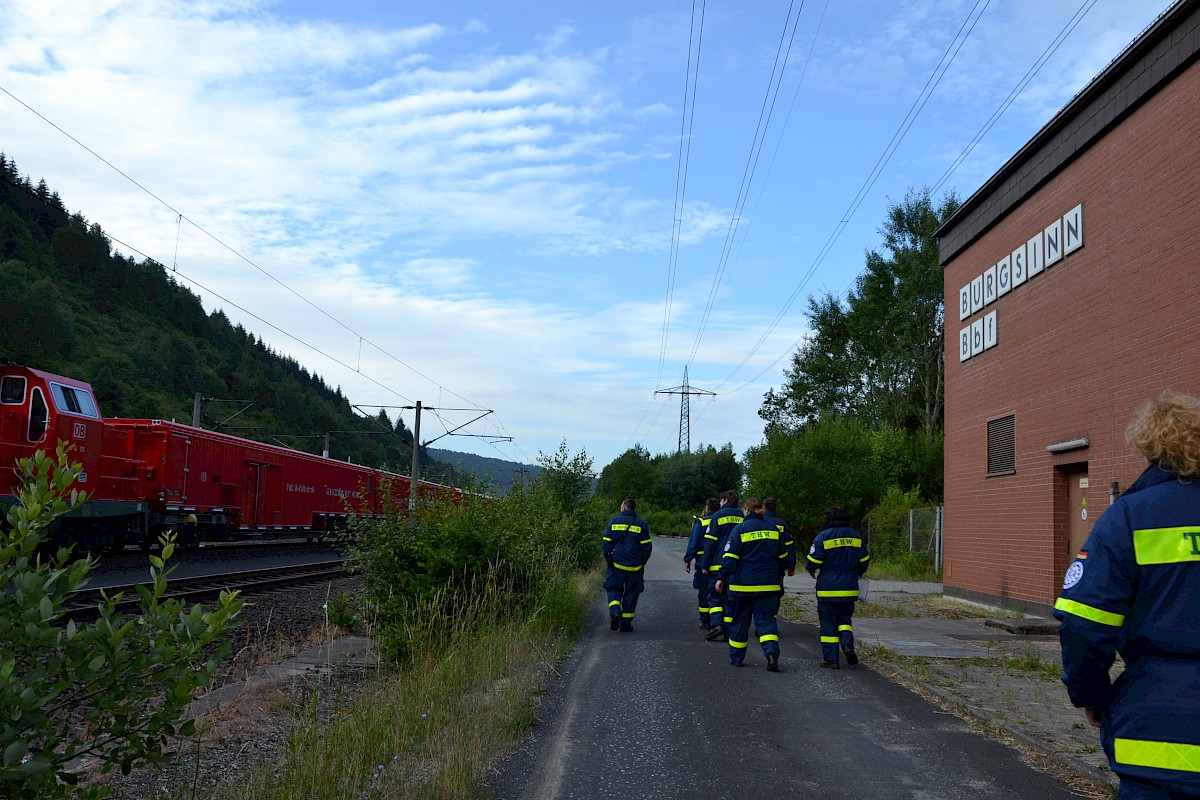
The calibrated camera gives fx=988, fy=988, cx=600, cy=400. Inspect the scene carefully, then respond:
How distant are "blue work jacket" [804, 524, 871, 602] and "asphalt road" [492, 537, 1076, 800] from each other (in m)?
0.88

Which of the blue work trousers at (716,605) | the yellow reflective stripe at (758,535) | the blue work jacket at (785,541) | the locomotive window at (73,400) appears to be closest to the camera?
the yellow reflective stripe at (758,535)

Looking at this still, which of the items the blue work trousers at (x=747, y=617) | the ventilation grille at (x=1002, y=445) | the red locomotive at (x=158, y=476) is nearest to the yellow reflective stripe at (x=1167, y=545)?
the blue work trousers at (x=747, y=617)

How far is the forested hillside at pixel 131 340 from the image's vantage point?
213 feet

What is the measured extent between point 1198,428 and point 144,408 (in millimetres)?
71810

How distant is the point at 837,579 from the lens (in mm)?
11000

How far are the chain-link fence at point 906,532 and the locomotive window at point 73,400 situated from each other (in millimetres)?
21457

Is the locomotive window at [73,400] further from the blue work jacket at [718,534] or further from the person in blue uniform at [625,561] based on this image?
the blue work jacket at [718,534]

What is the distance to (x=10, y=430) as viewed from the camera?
17844mm

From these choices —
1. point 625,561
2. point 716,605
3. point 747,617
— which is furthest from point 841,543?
point 625,561

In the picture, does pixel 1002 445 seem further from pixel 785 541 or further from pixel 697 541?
pixel 785 541

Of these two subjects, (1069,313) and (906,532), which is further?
(906,532)

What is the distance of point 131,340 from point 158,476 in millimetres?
66167

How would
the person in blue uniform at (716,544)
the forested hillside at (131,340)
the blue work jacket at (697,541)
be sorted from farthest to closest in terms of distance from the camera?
1. the forested hillside at (131,340)
2. the blue work jacket at (697,541)
3. the person in blue uniform at (716,544)

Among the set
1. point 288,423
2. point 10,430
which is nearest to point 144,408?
point 288,423
